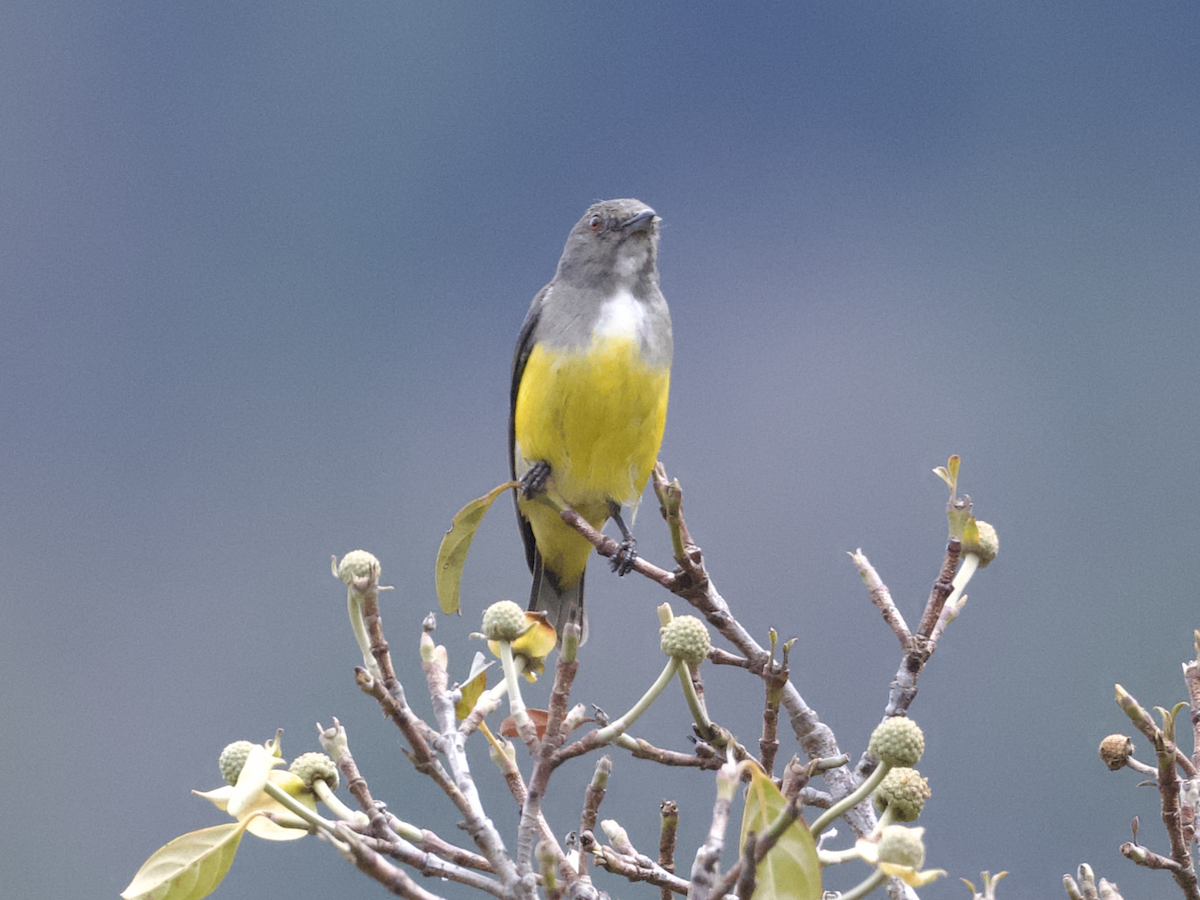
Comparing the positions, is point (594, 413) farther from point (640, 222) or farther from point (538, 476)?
point (640, 222)

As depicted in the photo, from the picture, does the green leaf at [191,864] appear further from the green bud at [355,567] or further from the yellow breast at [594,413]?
the yellow breast at [594,413]

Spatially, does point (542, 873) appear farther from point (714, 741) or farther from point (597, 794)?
point (714, 741)

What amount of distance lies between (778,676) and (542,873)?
52 centimetres

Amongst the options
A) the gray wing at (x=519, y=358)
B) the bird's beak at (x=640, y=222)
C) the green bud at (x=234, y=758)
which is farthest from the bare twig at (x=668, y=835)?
the bird's beak at (x=640, y=222)

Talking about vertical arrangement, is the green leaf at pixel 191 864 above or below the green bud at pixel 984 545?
below

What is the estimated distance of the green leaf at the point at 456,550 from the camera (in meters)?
2.97

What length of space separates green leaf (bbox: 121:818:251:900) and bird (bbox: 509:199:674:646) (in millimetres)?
2484

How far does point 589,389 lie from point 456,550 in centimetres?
161

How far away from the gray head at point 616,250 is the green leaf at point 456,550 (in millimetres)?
2052

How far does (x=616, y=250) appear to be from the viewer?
200 inches

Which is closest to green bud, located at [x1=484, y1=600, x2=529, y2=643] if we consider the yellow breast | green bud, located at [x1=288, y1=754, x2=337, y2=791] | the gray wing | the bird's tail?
green bud, located at [x1=288, y1=754, x2=337, y2=791]

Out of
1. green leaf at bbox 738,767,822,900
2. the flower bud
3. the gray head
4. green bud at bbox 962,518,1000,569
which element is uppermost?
the gray head

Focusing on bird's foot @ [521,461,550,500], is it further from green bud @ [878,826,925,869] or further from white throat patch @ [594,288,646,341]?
green bud @ [878,826,925,869]

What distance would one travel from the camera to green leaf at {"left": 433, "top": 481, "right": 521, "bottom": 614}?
297cm
